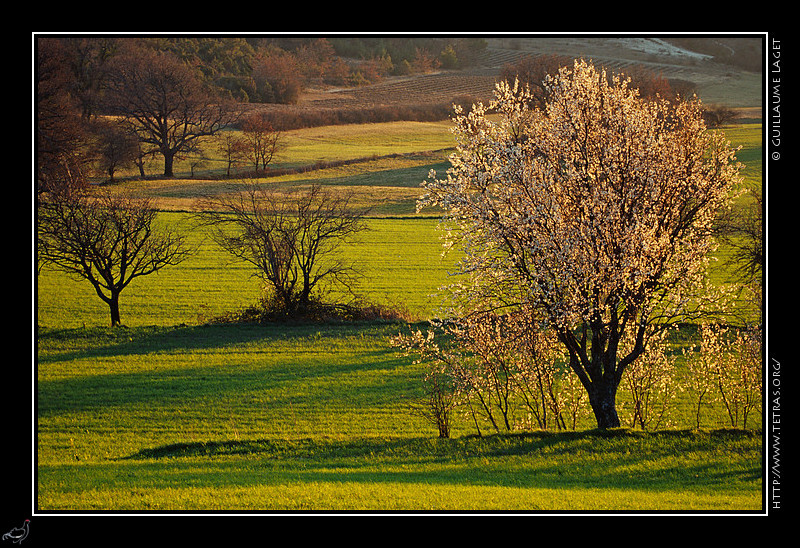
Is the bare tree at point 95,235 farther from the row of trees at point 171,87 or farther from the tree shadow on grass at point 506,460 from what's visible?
the row of trees at point 171,87

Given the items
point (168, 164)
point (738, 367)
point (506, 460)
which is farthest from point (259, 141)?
point (506, 460)

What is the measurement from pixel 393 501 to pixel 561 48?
278ft

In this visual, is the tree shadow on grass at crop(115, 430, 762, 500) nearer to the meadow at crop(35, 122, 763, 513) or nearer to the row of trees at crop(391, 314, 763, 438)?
the meadow at crop(35, 122, 763, 513)

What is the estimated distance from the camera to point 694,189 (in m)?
17.6

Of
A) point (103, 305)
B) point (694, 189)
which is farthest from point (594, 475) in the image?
point (103, 305)

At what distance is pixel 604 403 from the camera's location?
1841 centimetres

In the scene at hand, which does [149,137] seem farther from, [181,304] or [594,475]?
[594,475]

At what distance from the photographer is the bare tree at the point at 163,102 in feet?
247
